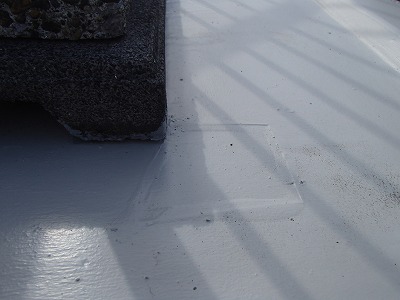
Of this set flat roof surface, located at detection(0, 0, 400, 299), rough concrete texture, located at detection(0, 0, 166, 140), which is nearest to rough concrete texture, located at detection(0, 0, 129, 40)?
rough concrete texture, located at detection(0, 0, 166, 140)

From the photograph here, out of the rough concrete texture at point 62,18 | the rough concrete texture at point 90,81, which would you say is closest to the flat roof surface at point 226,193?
the rough concrete texture at point 90,81

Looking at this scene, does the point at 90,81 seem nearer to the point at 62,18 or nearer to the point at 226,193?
the point at 62,18

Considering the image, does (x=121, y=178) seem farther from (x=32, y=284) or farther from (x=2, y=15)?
(x=2, y=15)

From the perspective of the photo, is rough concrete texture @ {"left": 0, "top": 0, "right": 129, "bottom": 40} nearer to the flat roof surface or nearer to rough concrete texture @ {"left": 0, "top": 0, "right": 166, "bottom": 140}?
rough concrete texture @ {"left": 0, "top": 0, "right": 166, "bottom": 140}

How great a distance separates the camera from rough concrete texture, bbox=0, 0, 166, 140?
1576 mm

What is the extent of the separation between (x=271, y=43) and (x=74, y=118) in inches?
51.3

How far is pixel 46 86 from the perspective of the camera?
1600mm

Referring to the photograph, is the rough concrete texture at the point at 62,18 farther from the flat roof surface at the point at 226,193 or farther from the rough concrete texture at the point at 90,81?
the flat roof surface at the point at 226,193

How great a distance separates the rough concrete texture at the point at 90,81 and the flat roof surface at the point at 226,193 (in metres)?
0.12

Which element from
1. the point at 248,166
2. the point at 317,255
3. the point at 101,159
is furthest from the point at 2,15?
the point at 317,255

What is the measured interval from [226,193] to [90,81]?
2.01 feet

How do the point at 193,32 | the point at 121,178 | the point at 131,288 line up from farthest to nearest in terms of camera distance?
1. the point at 193,32
2. the point at 121,178
3. the point at 131,288

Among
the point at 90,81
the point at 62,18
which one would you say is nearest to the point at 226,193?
the point at 90,81

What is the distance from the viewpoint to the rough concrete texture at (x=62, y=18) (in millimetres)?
1553
